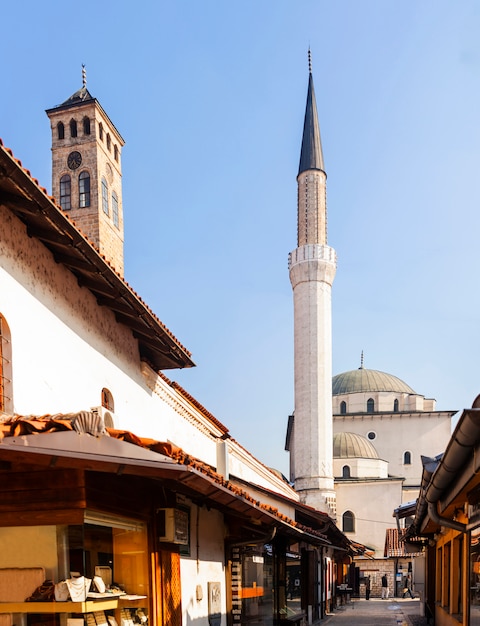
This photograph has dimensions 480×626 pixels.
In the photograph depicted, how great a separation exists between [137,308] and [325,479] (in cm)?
2659

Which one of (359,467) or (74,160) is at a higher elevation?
(74,160)

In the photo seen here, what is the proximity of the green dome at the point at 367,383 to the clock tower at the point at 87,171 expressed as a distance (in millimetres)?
31552

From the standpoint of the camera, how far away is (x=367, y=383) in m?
50.4

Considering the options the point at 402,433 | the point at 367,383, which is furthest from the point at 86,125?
the point at 367,383

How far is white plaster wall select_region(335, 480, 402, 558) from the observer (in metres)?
41.1

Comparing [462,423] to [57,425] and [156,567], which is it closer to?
[57,425]

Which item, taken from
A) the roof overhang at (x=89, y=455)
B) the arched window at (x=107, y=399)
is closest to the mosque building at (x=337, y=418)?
the arched window at (x=107, y=399)

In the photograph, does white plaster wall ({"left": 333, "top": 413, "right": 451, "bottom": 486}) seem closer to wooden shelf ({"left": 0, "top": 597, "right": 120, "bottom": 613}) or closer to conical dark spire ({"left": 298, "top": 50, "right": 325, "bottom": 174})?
conical dark spire ({"left": 298, "top": 50, "right": 325, "bottom": 174})

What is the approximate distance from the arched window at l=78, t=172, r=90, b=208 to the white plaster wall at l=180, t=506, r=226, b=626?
14212 millimetres

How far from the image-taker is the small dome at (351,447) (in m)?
42.5

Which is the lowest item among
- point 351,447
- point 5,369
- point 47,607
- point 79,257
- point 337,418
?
point 351,447

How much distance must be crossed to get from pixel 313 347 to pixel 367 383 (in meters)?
18.5

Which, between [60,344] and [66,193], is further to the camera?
[66,193]

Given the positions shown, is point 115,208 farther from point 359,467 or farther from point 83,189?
point 359,467
